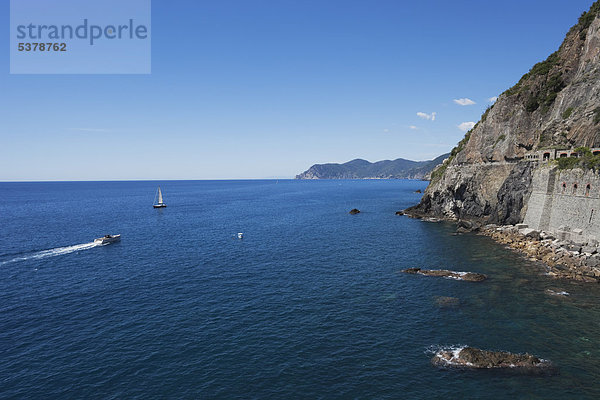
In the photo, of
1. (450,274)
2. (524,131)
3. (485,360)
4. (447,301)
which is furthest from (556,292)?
(524,131)

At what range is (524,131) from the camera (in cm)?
7938

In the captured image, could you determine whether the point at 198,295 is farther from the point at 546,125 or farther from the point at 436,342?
the point at 546,125

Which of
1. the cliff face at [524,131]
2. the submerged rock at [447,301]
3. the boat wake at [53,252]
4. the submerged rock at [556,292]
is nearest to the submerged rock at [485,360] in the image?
the submerged rock at [447,301]

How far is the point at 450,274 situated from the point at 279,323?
87.2ft

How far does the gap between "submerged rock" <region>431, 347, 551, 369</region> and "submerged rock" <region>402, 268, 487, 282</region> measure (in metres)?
18.6

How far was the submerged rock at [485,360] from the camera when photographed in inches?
1004

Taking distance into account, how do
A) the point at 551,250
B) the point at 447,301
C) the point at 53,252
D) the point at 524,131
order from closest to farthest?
the point at 447,301
the point at 551,250
the point at 53,252
the point at 524,131

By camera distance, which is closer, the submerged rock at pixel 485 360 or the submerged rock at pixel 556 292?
the submerged rock at pixel 485 360

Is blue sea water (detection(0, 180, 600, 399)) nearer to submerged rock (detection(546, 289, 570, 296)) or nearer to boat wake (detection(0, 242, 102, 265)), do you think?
boat wake (detection(0, 242, 102, 265))

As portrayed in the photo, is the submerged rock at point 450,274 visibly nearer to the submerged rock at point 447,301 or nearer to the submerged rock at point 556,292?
the submerged rock at point 556,292

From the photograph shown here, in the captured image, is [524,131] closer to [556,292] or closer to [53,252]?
[556,292]

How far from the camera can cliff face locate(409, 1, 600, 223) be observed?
63531mm

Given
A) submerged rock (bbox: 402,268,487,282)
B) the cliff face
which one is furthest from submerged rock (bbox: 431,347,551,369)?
the cliff face

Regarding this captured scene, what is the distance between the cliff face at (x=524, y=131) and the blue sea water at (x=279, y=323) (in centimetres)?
2534
